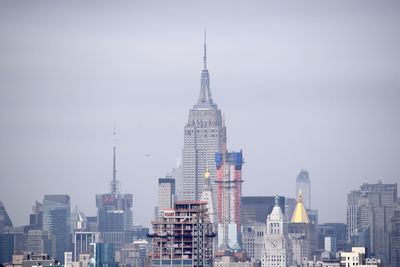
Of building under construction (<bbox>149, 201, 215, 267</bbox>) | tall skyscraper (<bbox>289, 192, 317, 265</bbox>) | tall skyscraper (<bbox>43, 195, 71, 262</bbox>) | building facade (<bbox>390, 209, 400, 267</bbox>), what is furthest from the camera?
tall skyscraper (<bbox>289, 192, 317, 265</bbox>)

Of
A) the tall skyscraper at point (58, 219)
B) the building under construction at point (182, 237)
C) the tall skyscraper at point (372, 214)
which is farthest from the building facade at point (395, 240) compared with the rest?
the building under construction at point (182, 237)

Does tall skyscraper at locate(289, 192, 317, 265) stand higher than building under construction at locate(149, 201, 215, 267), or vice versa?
tall skyscraper at locate(289, 192, 317, 265)

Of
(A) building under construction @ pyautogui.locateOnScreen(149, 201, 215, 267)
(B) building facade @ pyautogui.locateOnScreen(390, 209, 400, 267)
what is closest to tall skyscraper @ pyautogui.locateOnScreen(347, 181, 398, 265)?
(B) building facade @ pyautogui.locateOnScreen(390, 209, 400, 267)

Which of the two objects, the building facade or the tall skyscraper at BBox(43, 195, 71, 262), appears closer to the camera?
the building facade

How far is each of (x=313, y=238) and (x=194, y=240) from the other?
75.4m

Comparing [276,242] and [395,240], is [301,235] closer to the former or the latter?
[276,242]

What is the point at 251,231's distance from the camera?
19275 centimetres

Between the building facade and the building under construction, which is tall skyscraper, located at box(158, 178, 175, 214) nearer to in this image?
the building facade

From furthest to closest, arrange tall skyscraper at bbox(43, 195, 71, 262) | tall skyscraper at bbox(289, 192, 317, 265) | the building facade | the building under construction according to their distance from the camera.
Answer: tall skyscraper at bbox(289, 192, 317, 265) < tall skyscraper at bbox(43, 195, 71, 262) < the building facade < the building under construction

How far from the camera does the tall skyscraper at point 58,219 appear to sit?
171 meters

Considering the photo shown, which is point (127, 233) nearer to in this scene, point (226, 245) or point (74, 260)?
point (226, 245)

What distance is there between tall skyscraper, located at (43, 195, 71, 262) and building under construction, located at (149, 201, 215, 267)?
51053mm

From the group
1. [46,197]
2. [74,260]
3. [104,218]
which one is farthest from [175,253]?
[104,218]

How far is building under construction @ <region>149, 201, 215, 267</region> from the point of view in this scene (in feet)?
371
